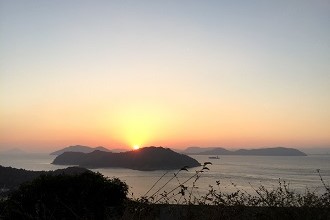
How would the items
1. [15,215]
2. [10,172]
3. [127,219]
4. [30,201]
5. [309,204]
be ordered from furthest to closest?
[10,172], [30,201], [15,215], [309,204], [127,219]

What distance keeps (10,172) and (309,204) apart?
132m

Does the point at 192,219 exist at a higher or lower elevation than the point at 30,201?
higher

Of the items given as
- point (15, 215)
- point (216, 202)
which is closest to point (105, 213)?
point (216, 202)

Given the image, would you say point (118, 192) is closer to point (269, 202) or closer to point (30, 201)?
point (30, 201)

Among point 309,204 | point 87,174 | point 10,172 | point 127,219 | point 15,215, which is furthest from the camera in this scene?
point 10,172

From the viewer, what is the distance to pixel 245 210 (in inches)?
209

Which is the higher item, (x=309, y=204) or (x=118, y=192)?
(x=309, y=204)

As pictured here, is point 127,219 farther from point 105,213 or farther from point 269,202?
point 269,202

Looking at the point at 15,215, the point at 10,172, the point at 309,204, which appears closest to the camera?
the point at 309,204

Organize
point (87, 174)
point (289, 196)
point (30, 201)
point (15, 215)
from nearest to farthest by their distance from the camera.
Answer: point (289, 196)
point (15, 215)
point (30, 201)
point (87, 174)

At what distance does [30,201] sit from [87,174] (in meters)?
4.31

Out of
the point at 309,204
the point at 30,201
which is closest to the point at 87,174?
the point at 30,201

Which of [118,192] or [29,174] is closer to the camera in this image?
[118,192]

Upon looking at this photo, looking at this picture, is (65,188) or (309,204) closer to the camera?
(309,204)
